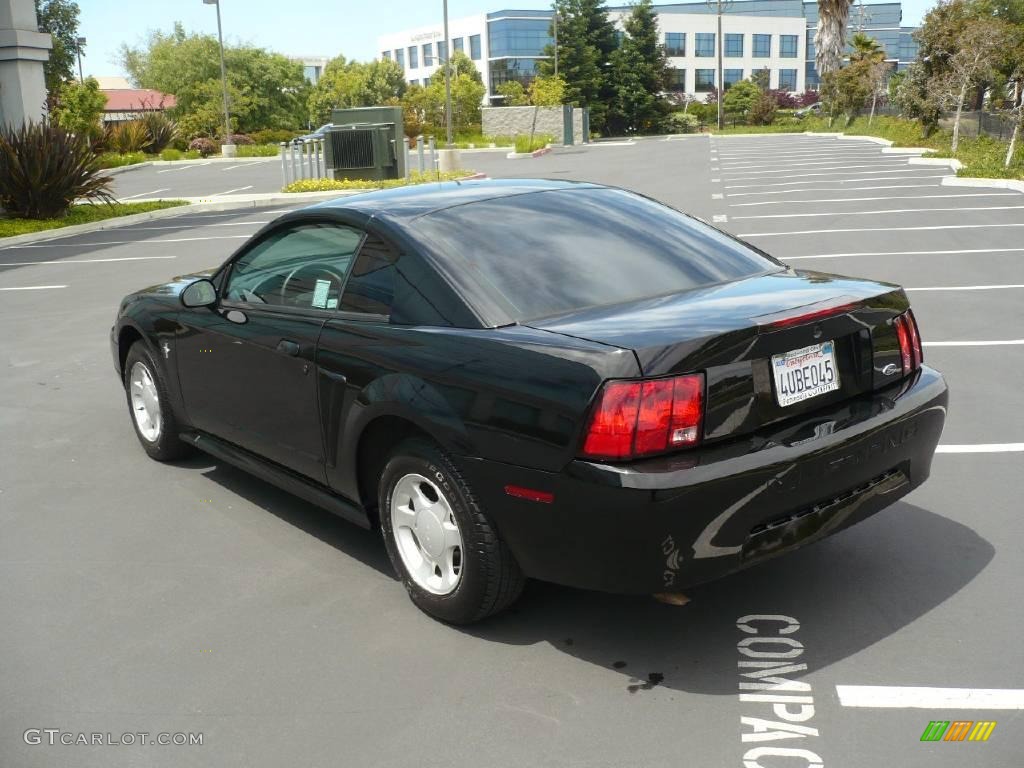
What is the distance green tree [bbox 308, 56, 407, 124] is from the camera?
287 feet

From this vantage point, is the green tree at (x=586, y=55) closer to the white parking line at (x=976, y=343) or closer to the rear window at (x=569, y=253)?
the white parking line at (x=976, y=343)

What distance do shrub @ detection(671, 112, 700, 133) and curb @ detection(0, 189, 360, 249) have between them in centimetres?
5641

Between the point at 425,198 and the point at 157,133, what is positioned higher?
the point at 157,133

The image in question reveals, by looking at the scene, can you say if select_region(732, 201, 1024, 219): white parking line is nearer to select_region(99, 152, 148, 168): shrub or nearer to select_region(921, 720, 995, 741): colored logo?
select_region(921, 720, 995, 741): colored logo

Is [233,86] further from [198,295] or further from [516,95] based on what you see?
[198,295]

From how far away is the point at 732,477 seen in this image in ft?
11.0

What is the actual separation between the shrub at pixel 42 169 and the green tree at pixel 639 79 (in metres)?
57.9

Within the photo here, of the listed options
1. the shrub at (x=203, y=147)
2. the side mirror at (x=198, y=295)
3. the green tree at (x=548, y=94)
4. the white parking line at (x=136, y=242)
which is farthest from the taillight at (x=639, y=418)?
the green tree at (x=548, y=94)

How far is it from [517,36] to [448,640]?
116362 millimetres

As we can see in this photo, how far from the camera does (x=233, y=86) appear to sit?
6812 cm

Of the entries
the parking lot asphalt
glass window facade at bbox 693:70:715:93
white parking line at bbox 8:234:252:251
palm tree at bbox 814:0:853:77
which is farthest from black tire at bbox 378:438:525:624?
glass window facade at bbox 693:70:715:93

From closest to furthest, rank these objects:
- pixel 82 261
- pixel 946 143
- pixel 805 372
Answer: pixel 805 372 → pixel 82 261 → pixel 946 143

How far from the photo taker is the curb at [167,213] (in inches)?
764

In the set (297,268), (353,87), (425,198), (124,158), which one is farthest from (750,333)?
(353,87)
